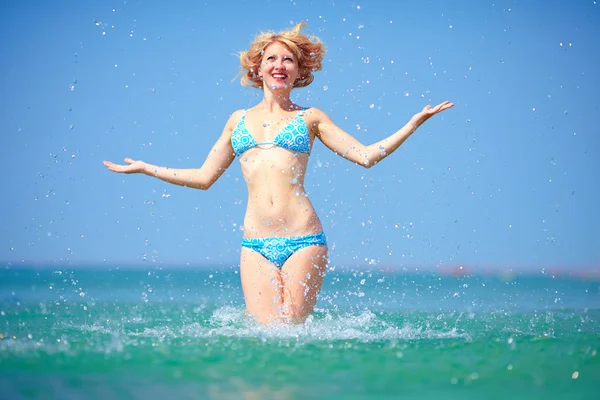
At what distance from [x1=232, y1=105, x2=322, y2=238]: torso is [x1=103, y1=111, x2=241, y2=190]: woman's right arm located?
1.19ft

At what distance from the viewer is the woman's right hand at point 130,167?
259 inches

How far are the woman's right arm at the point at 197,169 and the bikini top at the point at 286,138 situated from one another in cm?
26

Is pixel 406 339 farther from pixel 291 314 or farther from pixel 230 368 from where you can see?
pixel 230 368

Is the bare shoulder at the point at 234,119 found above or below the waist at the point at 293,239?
above

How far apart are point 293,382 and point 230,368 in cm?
48

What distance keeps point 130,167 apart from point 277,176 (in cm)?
145

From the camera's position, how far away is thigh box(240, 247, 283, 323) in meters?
5.86

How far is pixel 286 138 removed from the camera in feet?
19.5

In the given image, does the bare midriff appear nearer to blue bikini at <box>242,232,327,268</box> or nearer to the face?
blue bikini at <box>242,232,327,268</box>

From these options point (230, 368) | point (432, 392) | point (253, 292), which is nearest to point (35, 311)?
point (253, 292)

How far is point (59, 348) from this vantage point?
16.5 feet

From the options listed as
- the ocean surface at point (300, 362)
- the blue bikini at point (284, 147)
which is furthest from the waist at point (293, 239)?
the ocean surface at point (300, 362)

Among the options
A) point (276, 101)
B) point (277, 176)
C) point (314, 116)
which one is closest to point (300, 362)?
point (277, 176)

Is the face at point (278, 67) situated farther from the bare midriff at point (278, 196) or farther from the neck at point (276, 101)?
the bare midriff at point (278, 196)
